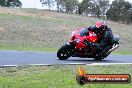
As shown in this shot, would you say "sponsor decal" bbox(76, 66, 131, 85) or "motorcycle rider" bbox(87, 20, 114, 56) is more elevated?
"sponsor decal" bbox(76, 66, 131, 85)

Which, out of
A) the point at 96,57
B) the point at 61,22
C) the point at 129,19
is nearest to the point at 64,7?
the point at 129,19

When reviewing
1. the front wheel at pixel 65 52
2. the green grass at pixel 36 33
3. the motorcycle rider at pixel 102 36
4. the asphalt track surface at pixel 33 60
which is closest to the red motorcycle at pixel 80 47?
the front wheel at pixel 65 52

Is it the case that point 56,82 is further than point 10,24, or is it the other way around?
point 10,24

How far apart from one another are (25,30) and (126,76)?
40.0 m

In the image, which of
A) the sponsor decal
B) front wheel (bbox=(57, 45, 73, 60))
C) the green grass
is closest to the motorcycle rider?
front wheel (bbox=(57, 45, 73, 60))

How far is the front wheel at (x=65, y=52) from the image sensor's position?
15180 mm

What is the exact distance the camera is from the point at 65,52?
15.4 m

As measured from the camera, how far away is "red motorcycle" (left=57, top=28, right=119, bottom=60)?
1538cm

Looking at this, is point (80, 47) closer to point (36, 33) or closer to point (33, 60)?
point (33, 60)

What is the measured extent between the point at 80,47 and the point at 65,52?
671 mm

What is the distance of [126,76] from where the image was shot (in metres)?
4.00

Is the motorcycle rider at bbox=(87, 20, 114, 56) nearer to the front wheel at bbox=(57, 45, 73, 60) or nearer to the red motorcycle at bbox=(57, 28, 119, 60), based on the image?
the red motorcycle at bbox=(57, 28, 119, 60)

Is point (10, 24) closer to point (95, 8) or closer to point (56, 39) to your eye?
point (56, 39)

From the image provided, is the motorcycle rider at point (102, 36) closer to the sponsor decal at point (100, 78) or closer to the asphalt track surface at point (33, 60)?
the asphalt track surface at point (33, 60)
